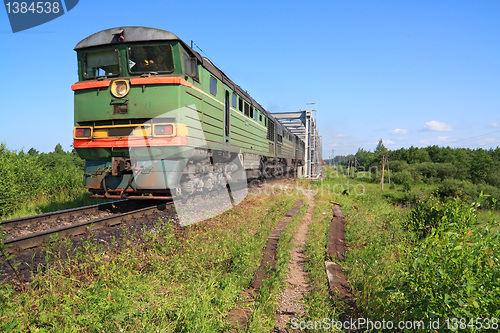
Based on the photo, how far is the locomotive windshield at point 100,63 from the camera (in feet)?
23.5

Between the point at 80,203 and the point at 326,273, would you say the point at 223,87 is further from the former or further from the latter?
the point at 326,273

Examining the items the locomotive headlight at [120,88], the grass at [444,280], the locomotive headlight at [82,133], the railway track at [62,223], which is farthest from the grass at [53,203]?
the grass at [444,280]

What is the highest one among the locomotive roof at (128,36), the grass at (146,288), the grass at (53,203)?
the locomotive roof at (128,36)

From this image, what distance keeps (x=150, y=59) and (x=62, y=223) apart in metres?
4.24

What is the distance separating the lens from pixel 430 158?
9281cm

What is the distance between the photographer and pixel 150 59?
278 inches

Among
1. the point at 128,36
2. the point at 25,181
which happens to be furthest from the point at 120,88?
the point at 25,181

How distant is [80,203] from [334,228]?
8014 millimetres

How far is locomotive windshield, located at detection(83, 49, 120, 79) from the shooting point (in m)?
7.15

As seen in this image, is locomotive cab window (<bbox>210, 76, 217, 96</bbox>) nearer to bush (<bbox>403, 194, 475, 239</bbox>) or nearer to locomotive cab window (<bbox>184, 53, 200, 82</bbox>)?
locomotive cab window (<bbox>184, 53, 200, 82</bbox>)

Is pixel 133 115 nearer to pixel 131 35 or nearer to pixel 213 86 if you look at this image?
pixel 131 35

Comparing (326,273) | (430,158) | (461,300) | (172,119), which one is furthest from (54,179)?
(430,158)

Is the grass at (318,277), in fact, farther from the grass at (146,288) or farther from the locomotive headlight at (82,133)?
the locomotive headlight at (82,133)

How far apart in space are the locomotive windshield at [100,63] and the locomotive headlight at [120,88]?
1.16 feet
